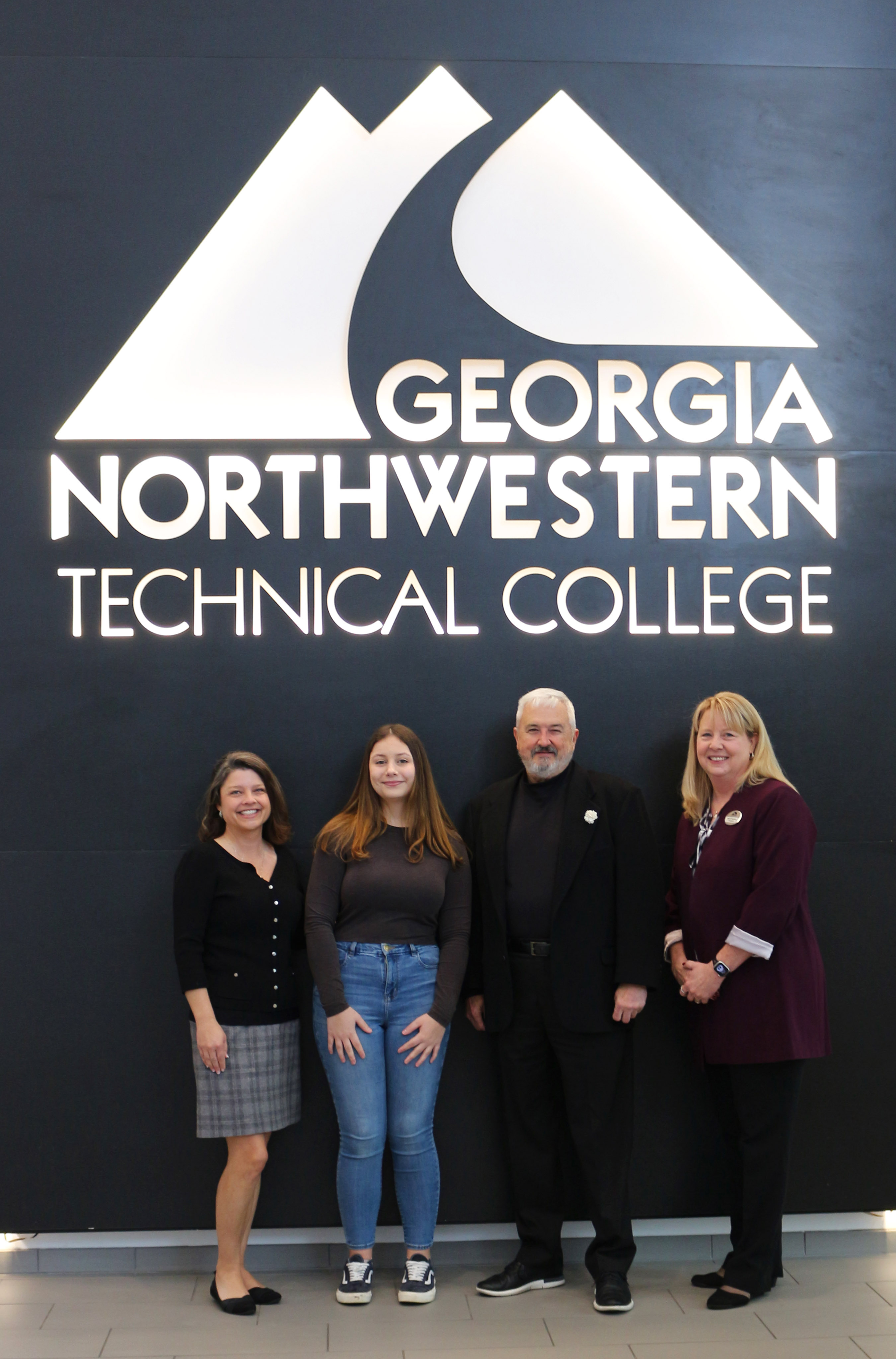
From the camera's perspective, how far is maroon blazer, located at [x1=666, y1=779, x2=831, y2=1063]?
326 centimetres

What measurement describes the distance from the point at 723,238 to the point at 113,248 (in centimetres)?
206

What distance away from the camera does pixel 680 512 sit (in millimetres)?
3859

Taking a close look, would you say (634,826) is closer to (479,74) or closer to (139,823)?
(139,823)

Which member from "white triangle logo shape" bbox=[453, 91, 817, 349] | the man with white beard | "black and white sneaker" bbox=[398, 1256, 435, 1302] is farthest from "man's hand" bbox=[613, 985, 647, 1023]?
"white triangle logo shape" bbox=[453, 91, 817, 349]

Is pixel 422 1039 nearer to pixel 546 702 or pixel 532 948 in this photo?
pixel 532 948

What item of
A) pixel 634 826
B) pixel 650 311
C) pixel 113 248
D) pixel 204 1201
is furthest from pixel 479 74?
pixel 204 1201

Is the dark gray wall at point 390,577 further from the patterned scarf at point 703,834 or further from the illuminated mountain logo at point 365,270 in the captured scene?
the patterned scarf at point 703,834

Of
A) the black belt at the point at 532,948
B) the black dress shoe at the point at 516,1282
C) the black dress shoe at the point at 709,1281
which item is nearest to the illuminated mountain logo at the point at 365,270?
the black belt at the point at 532,948

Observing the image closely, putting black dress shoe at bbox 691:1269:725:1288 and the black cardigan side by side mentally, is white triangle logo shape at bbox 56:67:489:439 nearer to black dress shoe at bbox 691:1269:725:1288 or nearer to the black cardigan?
the black cardigan

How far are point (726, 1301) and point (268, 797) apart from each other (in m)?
1.98

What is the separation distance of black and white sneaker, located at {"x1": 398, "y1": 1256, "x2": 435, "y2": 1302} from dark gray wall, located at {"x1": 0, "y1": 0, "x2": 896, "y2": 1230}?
29cm

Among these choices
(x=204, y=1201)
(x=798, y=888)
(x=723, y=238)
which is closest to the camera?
(x=798, y=888)

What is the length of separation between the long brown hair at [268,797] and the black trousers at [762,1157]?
1532 mm

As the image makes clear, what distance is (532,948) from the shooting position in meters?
3.38
